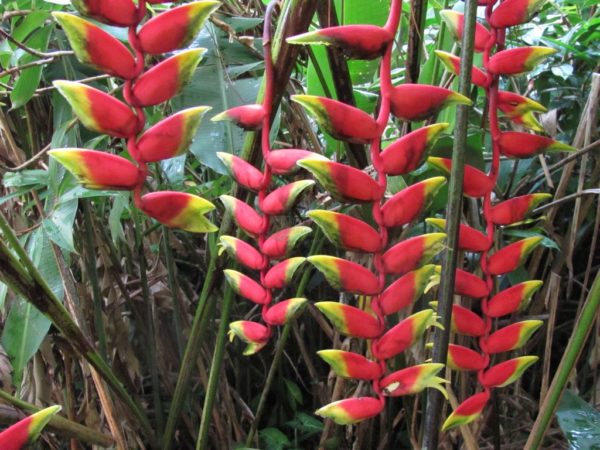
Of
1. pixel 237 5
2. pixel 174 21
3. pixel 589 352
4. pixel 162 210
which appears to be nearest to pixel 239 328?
pixel 162 210

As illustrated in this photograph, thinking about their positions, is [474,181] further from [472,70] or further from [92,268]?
[92,268]

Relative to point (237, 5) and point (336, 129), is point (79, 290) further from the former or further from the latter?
point (336, 129)

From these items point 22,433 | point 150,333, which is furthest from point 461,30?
point 150,333

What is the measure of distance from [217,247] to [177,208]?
0.21 metres

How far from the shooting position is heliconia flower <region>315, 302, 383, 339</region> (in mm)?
374

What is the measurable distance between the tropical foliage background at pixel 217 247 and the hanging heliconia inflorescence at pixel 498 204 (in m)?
0.10

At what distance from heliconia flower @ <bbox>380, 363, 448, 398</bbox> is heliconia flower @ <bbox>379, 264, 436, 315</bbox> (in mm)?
43

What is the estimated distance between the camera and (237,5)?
0.87 m

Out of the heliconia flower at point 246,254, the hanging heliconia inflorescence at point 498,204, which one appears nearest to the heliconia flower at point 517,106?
the hanging heliconia inflorescence at point 498,204

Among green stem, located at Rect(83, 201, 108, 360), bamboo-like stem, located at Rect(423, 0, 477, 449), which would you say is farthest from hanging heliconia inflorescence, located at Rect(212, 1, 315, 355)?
green stem, located at Rect(83, 201, 108, 360)

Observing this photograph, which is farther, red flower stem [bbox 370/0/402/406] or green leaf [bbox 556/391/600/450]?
green leaf [bbox 556/391/600/450]

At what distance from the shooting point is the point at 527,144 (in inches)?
16.3

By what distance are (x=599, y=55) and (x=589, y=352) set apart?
47 cm

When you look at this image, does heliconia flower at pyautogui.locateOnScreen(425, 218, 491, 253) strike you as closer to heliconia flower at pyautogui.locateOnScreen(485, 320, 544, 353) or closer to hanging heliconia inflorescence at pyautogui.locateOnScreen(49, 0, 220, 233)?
heliconia flower at pyautogui.locateOnScreen(485, 320, 544, 353)
